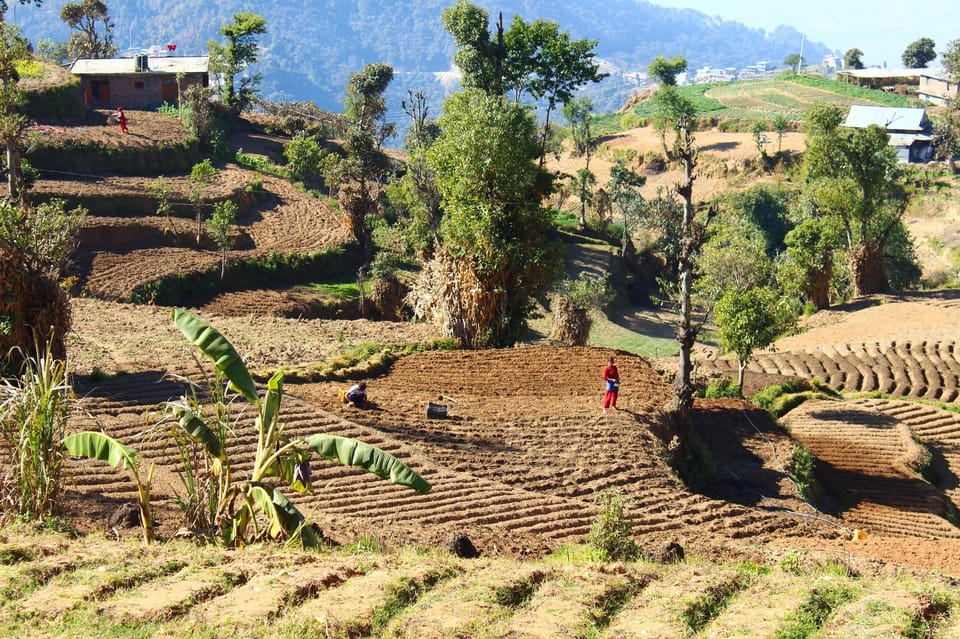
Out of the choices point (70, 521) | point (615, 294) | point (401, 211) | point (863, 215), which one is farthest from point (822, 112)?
point (70, 521)

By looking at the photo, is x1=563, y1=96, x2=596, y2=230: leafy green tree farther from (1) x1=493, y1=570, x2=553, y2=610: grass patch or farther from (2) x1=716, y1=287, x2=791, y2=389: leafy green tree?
(1) x1=493, y1=570, x2=553, y2=610: grass patch

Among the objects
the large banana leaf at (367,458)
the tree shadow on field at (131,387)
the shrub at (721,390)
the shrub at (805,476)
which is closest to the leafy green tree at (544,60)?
the shrub at (721,390)

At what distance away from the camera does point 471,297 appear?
1959 centimetres

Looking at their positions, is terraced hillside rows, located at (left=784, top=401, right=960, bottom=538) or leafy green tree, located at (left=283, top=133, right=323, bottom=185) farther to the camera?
leafy green tree, located at (left=283, top=133, right=323, bottom=185)

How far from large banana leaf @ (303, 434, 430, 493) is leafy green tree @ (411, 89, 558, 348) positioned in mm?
10874

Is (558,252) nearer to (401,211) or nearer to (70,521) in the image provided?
(70,521)

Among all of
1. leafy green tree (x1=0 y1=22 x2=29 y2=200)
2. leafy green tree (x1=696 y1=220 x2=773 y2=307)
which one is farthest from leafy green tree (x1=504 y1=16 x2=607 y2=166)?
leafy green tree (x1=0 y1=22 x2=29 y2=200)

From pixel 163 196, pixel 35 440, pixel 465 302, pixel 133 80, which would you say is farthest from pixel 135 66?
pixel 35 440

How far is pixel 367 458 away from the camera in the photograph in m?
8.70

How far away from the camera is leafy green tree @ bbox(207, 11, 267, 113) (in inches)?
1724

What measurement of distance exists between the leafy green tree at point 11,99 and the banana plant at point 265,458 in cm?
1466

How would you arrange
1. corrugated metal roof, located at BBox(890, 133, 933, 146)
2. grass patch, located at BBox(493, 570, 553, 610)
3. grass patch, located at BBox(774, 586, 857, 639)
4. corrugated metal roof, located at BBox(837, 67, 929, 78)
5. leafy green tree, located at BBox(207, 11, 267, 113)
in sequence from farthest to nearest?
corrugated metal roof, located at BBox(837, 67, 929, 78), corrugated metal roof, located at BBox(890, 133, 933, 146), leafy green tree, located at BBox(207, 11, 267, 113), grass patch, located at BBox(493, 570, 553, 610), grass patch, located at BBox(774, 586, 857, 639)

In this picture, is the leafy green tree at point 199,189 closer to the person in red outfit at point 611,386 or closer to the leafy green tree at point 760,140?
the person in red outfit at point 611,386

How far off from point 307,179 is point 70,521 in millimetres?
29621
